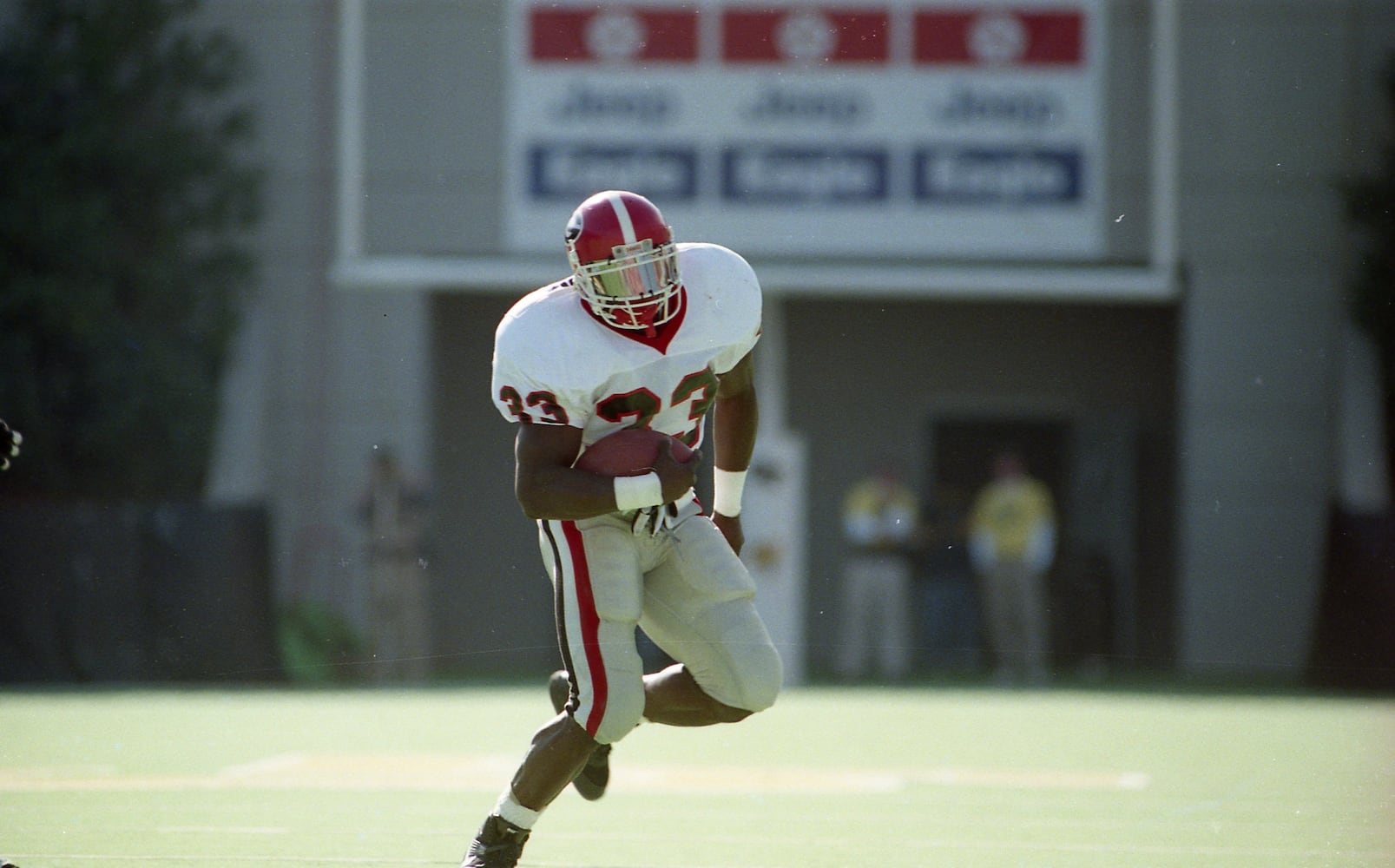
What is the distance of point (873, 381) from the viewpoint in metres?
13.8

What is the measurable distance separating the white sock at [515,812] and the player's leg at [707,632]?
38 centimetres

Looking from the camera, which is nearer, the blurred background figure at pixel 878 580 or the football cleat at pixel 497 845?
the football cleat at pixel 497 845

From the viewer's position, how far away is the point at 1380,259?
11.2 metres

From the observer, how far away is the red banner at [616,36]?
35.4 feet

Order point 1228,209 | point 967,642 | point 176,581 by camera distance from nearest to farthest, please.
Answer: point 176,581 < point 1228,209 < point 967,642

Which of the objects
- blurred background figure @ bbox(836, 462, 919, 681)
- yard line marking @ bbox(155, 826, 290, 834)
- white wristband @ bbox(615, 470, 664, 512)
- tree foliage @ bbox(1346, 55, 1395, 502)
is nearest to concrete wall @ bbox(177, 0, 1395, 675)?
tree foliage @ bbox(1346, 55, 1395, 502)

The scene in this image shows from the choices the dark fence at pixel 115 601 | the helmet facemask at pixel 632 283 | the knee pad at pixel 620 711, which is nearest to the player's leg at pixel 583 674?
the knee pad at pixel 620 711

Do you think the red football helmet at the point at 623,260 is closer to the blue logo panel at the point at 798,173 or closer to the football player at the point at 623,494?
the football player at the point at 623,494

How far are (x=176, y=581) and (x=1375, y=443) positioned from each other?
24.8 ft

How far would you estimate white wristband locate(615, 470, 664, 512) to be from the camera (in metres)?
3.88

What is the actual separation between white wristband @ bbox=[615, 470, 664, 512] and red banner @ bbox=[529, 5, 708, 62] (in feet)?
24.0

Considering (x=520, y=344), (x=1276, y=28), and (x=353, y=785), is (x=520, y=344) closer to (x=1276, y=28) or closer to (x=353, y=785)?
(x=353, y=785)

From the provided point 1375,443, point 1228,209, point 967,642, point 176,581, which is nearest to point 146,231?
point 176,581

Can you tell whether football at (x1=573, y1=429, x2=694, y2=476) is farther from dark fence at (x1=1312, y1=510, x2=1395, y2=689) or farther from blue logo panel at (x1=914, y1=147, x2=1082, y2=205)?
dark fence at (x1=1312, y1=510, x2=1395, y2=689)
